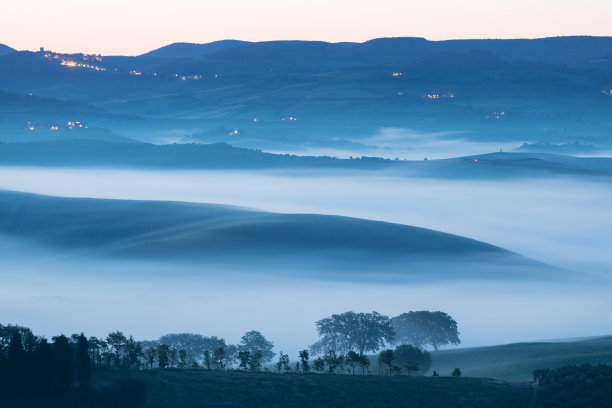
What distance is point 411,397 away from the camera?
272ft

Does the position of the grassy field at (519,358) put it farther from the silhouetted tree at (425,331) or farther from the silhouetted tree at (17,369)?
the silhouetted tree at (17,369)

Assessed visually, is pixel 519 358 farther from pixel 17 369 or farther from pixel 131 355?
pixel 17 369

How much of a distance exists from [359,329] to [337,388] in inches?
2011

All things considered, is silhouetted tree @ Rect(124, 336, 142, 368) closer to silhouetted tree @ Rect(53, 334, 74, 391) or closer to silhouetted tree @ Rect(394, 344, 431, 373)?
silhouetted tree @ Rect(53, 334, 74, 391)

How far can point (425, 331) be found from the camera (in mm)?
147125

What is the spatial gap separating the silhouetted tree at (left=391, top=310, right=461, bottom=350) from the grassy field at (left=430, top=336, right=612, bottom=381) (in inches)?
505

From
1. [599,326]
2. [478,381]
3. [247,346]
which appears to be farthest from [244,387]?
[599,326]

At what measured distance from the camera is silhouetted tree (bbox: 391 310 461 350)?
14638 cm

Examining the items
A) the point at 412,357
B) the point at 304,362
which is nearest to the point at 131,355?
the point at 304,362

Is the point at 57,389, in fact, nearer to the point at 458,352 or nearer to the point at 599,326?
the point at 458,352

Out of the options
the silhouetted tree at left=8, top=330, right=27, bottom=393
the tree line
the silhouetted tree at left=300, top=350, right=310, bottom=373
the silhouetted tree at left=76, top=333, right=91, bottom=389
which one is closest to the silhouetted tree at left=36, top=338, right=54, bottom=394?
the tree line

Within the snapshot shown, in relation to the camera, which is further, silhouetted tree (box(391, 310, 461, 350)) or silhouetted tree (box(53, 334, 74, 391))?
silhouetted tree (box(391, 310, 461, 350))

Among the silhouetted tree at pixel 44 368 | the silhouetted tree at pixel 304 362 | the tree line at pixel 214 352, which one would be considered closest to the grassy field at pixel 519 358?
the tree line at pixel 214 352

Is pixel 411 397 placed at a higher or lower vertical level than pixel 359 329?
lower
